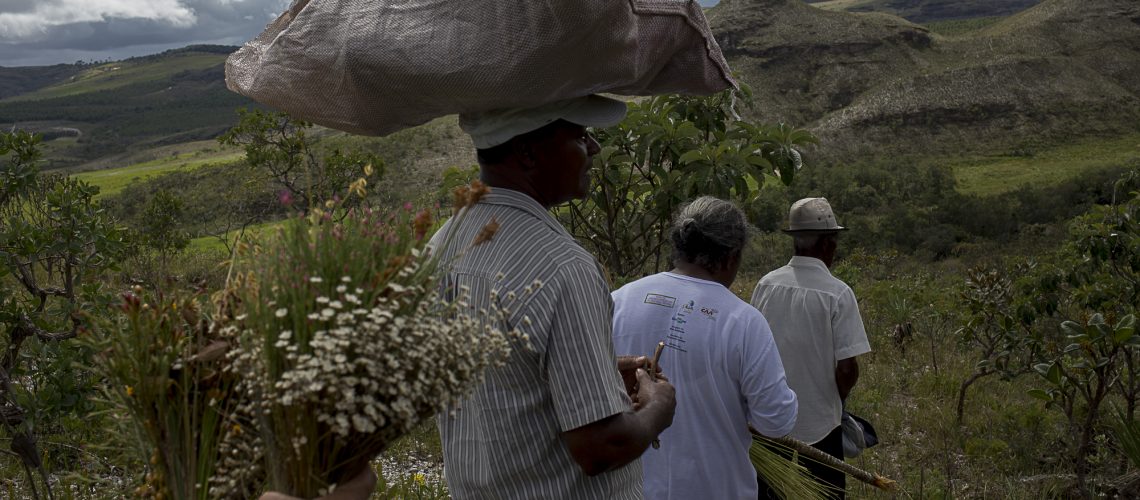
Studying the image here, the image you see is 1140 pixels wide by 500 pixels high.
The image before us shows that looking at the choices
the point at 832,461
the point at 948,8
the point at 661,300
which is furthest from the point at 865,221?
the point at 948,8

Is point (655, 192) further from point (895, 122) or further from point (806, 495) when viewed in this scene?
point (895, 122)

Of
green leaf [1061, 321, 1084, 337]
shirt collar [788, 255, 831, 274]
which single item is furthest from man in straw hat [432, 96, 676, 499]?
green leaf [1061, 321, 1084, 337]

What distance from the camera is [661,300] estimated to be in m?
2.75

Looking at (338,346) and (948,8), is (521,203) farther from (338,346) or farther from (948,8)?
(948,8)

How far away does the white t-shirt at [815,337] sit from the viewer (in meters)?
3.48

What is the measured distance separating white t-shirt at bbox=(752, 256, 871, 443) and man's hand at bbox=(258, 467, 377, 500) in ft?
8.27

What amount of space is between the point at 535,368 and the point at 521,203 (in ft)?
1.01

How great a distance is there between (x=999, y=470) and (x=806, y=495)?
289 centimetres

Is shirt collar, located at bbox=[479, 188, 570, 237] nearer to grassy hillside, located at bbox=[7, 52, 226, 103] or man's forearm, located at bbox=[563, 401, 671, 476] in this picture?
man's forearm, located at bbox=[563, 401, 671, 476]

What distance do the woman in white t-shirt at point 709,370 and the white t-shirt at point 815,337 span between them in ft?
2.84

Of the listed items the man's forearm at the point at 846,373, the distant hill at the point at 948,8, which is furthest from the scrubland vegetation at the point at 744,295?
the distant hill at the point at 948,8

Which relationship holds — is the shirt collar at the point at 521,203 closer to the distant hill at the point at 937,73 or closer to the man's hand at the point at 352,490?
the man's hand at the point at 352,490

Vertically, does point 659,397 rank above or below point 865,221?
above

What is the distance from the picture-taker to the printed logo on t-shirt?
273cm
